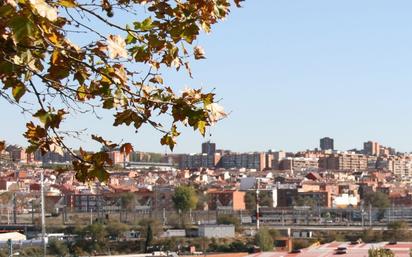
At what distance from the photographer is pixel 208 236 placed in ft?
114

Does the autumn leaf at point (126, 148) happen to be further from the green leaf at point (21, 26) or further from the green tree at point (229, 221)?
the green tree at point (229, 221)

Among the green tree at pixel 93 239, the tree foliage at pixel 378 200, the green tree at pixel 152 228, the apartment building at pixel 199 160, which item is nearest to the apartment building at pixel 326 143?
the apartment building at pixel 199 160

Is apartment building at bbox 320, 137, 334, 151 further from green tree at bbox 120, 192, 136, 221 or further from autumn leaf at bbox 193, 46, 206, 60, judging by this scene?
autumn leaf at bbox 193, 46, 206, 60

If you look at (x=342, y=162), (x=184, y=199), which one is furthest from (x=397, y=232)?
(x=342, y=162)

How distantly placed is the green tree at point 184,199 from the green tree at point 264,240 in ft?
42.7

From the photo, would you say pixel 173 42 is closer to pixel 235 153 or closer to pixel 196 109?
pixel 196 109

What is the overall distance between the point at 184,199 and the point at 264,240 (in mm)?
14255

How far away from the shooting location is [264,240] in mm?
31016

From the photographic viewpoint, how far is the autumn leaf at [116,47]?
1.88 meters

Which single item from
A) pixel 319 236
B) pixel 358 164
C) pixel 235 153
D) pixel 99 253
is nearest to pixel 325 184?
pixel 319 236

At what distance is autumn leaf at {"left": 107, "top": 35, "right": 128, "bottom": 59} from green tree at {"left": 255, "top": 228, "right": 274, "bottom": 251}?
28.4 metres

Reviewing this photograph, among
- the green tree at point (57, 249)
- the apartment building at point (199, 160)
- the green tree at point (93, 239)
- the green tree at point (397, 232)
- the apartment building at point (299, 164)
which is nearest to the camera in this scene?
the green tree at point (57, 249)

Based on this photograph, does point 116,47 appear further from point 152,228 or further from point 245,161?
point 245,161

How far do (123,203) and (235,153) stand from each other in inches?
1829
